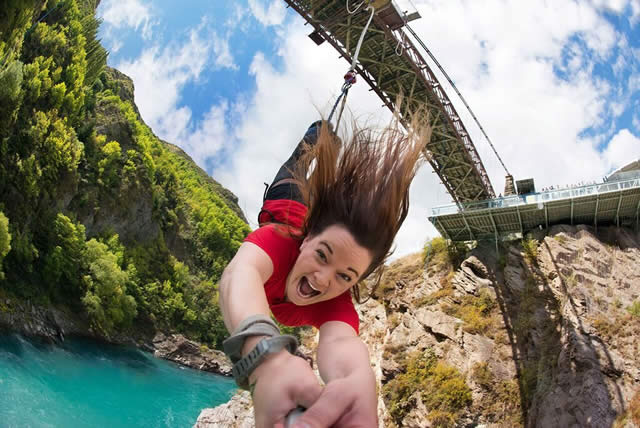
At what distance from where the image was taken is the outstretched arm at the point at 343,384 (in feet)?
2.35

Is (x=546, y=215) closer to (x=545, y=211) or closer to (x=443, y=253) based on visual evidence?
(x=545, y=211)

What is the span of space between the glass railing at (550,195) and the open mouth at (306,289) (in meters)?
12.8

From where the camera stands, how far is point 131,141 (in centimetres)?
3966

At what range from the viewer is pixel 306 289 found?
124cm

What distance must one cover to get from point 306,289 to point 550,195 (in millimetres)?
13490

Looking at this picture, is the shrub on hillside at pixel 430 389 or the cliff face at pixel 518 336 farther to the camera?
the shrub on hillside at pixel 430 389

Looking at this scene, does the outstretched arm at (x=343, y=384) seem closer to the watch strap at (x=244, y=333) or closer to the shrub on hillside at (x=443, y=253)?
the watch strap at (x=244, y=333)

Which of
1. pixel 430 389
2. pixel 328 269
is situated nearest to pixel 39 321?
pixel 430 389

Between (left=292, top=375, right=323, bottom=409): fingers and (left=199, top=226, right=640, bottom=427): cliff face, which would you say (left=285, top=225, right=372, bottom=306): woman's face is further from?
(left=199, top=226, right=640, bottom=427): cliff face

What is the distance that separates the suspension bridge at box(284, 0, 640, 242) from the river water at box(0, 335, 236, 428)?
1540 cm

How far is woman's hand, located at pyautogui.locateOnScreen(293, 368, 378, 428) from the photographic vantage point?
2.22 ft

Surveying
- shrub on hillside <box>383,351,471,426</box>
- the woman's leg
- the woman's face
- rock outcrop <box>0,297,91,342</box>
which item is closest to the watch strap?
the woman's face

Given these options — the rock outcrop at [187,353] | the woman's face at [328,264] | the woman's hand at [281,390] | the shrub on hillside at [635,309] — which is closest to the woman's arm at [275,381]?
the woman's hand at [281,390]

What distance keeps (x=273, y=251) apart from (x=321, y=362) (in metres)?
0.37
